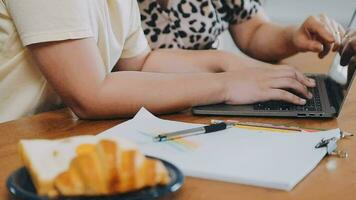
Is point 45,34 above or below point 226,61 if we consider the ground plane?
above

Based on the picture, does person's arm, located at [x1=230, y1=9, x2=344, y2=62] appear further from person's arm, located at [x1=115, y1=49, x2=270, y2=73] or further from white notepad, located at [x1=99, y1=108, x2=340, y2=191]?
white notepad, located at [x1=99, y1=108, x2=340, y2=191]

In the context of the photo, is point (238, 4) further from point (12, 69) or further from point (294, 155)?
point (294, 155)

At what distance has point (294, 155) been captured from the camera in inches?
32.3

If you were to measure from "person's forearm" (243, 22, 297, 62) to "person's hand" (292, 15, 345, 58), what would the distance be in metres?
0.04

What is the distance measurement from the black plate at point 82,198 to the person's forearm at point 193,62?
690 mm

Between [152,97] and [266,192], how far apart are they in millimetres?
376

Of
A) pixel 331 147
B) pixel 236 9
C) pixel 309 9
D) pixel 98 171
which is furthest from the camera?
pixel 309 9

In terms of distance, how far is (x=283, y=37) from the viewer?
5.33ft

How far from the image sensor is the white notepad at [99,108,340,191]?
29.5 inches

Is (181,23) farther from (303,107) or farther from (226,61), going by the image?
(303,107)

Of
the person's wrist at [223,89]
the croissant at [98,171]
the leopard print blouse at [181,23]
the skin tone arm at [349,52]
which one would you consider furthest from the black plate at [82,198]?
the leopard print blouse at [181,23]

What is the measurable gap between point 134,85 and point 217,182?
36 centimetres

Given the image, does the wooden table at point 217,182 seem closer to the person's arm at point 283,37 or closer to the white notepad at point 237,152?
the white notepad at point 237,152

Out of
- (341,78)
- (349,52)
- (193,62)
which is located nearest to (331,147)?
(341,78)
